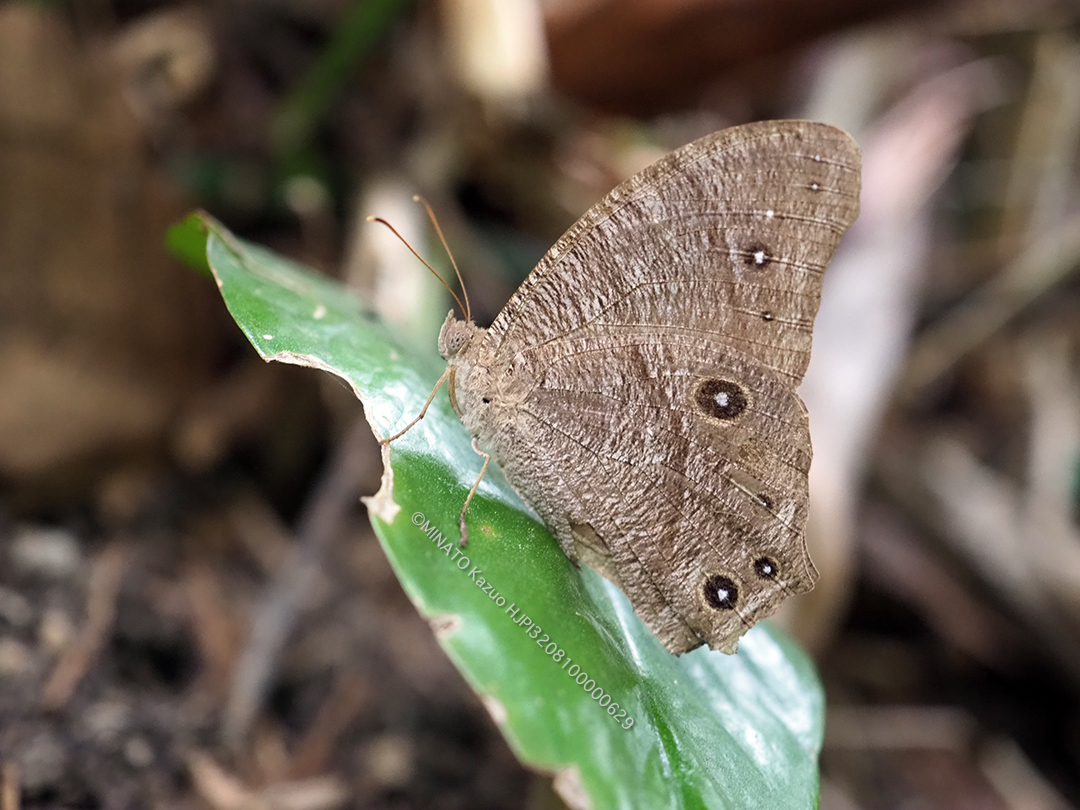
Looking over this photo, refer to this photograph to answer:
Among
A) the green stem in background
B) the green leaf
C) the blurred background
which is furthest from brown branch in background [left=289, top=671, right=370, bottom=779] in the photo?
the green stem in background

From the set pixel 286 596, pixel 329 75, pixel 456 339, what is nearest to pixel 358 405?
pixel 286 596

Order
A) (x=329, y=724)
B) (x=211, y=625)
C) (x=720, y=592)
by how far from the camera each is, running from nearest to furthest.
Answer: (x=720, y=592)
(x=329, y=724)
(x=211, y=625)

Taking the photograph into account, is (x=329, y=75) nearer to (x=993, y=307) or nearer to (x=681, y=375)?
(x=681, y=375)

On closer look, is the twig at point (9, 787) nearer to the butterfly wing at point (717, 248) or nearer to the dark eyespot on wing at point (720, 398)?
the butterfly wing at point (717, 248)

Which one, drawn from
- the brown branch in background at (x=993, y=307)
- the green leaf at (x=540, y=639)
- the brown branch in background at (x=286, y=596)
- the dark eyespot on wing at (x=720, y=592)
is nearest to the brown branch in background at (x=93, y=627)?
the brown branch in background at (x=286, y=596)

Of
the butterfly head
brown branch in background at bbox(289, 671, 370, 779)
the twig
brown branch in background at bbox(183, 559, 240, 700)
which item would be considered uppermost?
the butterfly head

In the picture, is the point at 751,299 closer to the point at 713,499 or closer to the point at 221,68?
the point at 713,499

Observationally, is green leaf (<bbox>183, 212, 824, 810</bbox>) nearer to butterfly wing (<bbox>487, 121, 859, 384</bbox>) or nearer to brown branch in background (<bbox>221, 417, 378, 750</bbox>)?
butterfly wing (<bbox>487, 121, 859, 384</bbox>)
